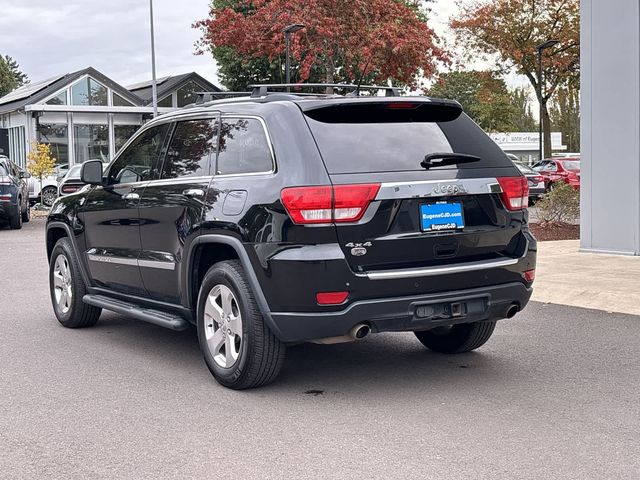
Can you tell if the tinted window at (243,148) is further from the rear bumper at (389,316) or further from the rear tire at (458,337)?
the rear tire at (458,337)

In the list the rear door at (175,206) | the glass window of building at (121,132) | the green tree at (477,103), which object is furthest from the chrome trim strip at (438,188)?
the green tree at (477,103)

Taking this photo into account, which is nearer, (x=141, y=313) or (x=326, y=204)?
(x=326, y=204)

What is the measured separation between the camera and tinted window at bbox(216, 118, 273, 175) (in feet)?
19.3

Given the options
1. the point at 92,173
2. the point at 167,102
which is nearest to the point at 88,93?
the point at 167,102

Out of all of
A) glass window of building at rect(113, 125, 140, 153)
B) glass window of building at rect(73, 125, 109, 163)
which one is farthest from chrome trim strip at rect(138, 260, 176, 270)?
glass window of building at rect(113, 125, 140, 153)

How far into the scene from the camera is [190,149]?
22.1 feet

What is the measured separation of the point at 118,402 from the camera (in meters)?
5.71

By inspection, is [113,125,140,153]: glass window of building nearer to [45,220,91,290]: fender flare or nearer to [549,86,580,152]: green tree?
[45,220,91,290]: fender flare

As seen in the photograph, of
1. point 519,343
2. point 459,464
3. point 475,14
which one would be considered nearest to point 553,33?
point 475,14

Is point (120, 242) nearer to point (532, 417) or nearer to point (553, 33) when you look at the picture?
point (532, 417)

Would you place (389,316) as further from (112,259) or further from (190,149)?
(112,259)

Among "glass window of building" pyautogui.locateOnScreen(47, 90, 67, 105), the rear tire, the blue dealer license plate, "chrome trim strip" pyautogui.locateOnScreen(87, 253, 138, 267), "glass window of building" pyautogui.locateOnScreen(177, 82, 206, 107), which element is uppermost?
"glass window of building" pyautogui.locateOnScreen(177, 82, 206, 107)

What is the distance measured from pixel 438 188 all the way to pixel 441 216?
0.57 feet

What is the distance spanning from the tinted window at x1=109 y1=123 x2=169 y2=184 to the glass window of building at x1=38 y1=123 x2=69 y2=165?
36.5 m
